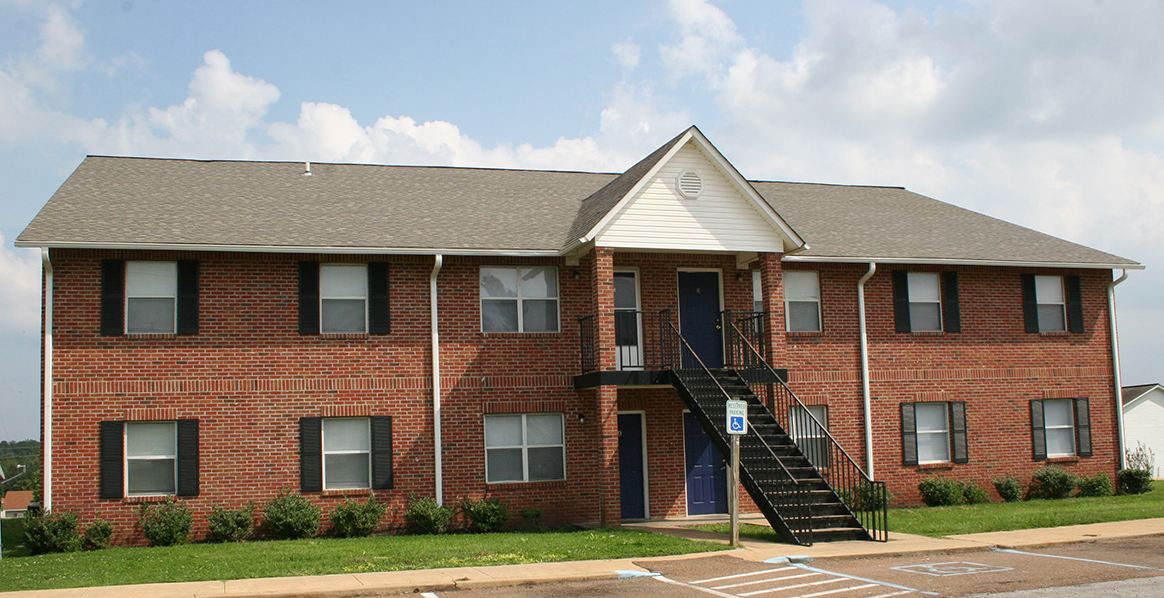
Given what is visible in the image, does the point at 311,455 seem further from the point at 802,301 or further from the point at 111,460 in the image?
the point at 802,301

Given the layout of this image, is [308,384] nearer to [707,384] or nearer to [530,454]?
[530,454]

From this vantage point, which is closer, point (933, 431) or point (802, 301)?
point (802, 301)

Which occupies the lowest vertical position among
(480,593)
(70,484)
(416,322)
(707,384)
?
(480,593)

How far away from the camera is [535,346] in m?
22.2

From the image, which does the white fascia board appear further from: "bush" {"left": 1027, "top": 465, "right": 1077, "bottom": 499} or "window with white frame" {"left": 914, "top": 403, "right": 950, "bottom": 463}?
"bush" {"left": 1027, "top": 465, "right": 1077, "bottom": 499}

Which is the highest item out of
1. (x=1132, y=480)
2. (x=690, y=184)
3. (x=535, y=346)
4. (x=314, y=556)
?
(x=690, y=184)

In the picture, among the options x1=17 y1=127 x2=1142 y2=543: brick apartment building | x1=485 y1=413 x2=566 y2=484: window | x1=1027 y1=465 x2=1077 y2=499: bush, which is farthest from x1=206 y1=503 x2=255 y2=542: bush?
x1=1027 y1=465 x2=1077 y2=499: bush

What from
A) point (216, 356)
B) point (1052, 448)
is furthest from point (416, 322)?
point (1052, 448)

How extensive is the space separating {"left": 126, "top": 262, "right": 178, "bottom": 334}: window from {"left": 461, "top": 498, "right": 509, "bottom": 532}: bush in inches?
249

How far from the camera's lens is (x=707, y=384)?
68.7 feet

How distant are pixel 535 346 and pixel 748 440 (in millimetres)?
4778

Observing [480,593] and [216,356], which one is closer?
[480,593]

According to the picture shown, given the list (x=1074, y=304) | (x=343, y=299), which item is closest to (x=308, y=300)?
(x=343, y=299)

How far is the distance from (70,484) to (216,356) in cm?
324
